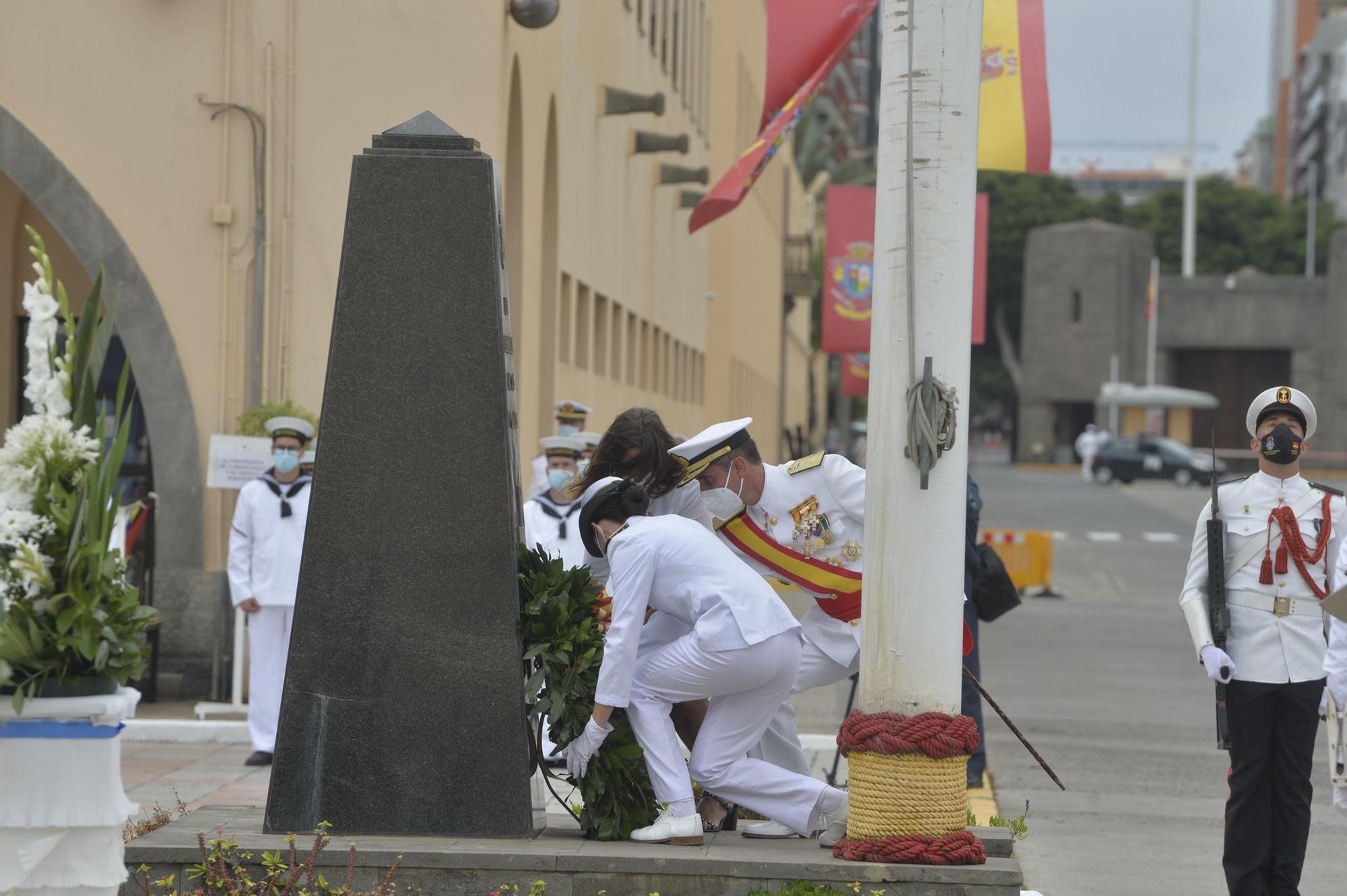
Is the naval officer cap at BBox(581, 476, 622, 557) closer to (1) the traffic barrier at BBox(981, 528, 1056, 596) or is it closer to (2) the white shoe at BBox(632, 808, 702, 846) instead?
(2) the white shoe at BBox(632, 808, 702, 846)

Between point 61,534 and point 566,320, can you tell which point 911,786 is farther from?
point 566,320

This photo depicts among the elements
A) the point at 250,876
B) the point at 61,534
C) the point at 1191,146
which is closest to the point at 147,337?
the point at 250,876

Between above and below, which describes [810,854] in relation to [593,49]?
below

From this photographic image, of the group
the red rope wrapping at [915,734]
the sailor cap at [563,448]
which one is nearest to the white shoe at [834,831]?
the red rope wrapping at [915,734]

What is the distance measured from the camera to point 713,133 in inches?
1331

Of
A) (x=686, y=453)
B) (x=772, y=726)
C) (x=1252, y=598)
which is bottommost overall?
(x=772, y=726)

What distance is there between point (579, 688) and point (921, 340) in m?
1.69

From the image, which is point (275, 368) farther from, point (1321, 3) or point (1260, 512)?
point (1321, 3)

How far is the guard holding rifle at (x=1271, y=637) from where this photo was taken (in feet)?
21.6

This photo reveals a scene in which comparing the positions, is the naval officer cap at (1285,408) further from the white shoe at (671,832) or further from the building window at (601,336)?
the building window at (601,336)

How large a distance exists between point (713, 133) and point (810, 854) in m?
28.4

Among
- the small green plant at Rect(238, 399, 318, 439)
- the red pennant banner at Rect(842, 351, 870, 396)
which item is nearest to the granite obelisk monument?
the small green plant at Rect(238, 399, 318, 439)

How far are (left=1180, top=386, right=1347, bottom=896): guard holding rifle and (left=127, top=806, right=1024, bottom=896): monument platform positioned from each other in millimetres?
908

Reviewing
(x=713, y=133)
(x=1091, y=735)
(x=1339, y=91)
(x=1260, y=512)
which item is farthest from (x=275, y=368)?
(x=1339, y=91)
